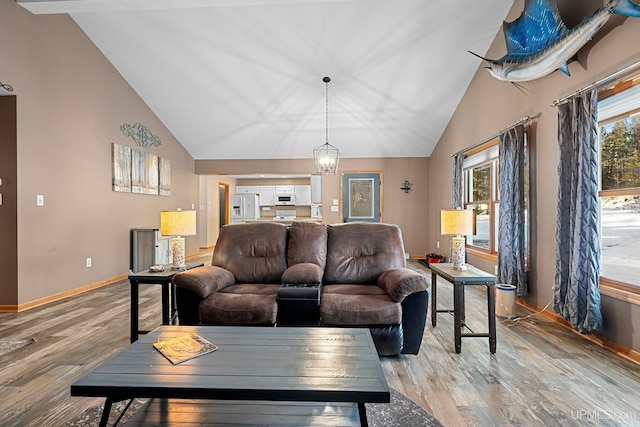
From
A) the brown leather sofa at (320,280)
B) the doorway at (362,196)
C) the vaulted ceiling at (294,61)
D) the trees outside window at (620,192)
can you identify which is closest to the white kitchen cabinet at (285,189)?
the doorway at (362,196)

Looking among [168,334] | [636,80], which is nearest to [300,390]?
[168,334]

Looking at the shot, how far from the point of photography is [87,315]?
10.8ft

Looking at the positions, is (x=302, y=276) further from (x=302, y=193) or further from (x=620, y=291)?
(x=302, y=193)

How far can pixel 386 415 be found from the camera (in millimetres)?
1687

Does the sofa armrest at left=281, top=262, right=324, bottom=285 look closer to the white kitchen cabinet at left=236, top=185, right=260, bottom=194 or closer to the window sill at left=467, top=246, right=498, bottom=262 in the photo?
the window sill at left=467, top=246, right=498, bottom=262

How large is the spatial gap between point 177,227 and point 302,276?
1.15 metres

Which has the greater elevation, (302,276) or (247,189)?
(247,189)

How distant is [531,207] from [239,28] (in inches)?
159

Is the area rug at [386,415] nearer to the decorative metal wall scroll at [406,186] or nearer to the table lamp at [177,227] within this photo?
the table lamp at [177,227]

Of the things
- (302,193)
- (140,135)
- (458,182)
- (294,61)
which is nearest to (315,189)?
(302,193)

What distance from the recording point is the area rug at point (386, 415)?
5.31ft

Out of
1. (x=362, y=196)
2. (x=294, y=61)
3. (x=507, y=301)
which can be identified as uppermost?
(x=294, y=61)

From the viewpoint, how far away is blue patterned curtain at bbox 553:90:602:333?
251 centimetres

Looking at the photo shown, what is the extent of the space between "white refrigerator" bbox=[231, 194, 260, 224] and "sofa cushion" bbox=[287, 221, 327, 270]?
267 inches
